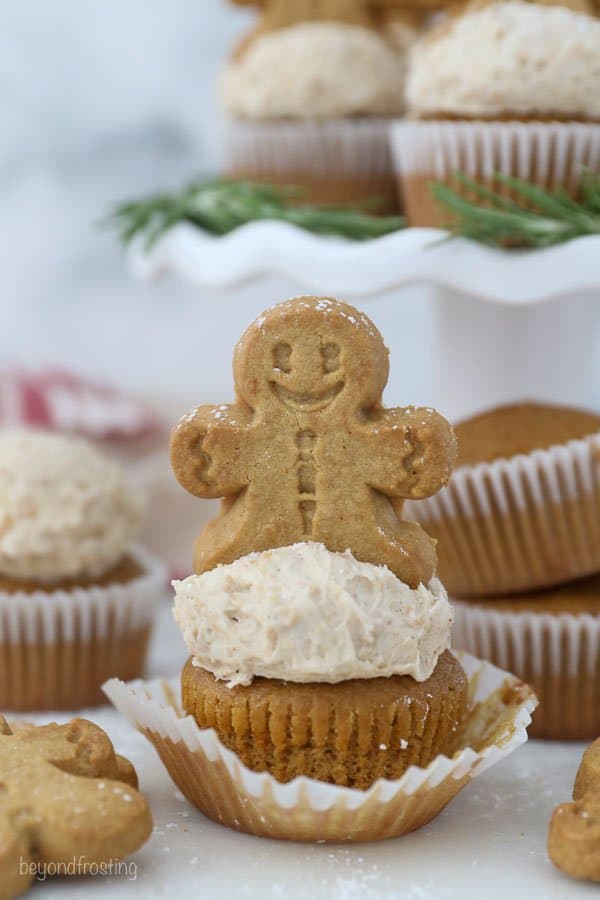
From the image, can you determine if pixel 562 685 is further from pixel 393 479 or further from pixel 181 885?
pixel 181 885

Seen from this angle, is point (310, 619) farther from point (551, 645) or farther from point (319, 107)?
point (319, 107)

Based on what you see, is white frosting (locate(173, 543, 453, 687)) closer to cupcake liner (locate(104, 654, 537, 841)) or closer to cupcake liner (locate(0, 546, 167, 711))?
cupcake liner (locate(104, 654, 537, 841))

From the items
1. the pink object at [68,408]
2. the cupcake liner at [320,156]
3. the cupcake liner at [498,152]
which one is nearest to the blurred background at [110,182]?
the pink object at [68,408]

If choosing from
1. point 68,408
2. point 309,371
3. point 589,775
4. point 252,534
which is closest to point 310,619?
point 252,534

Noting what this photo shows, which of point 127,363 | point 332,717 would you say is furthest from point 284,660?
point 127,363

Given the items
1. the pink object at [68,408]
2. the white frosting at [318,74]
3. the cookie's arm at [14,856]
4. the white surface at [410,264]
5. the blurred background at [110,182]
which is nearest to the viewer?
the cookie's arm at [14,856]

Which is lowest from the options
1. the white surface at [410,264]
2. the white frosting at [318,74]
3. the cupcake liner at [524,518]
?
the cupcake liner at [524,518]

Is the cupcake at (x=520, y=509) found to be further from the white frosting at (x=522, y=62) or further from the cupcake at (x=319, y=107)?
the cupcake at (x=319, y=107)
